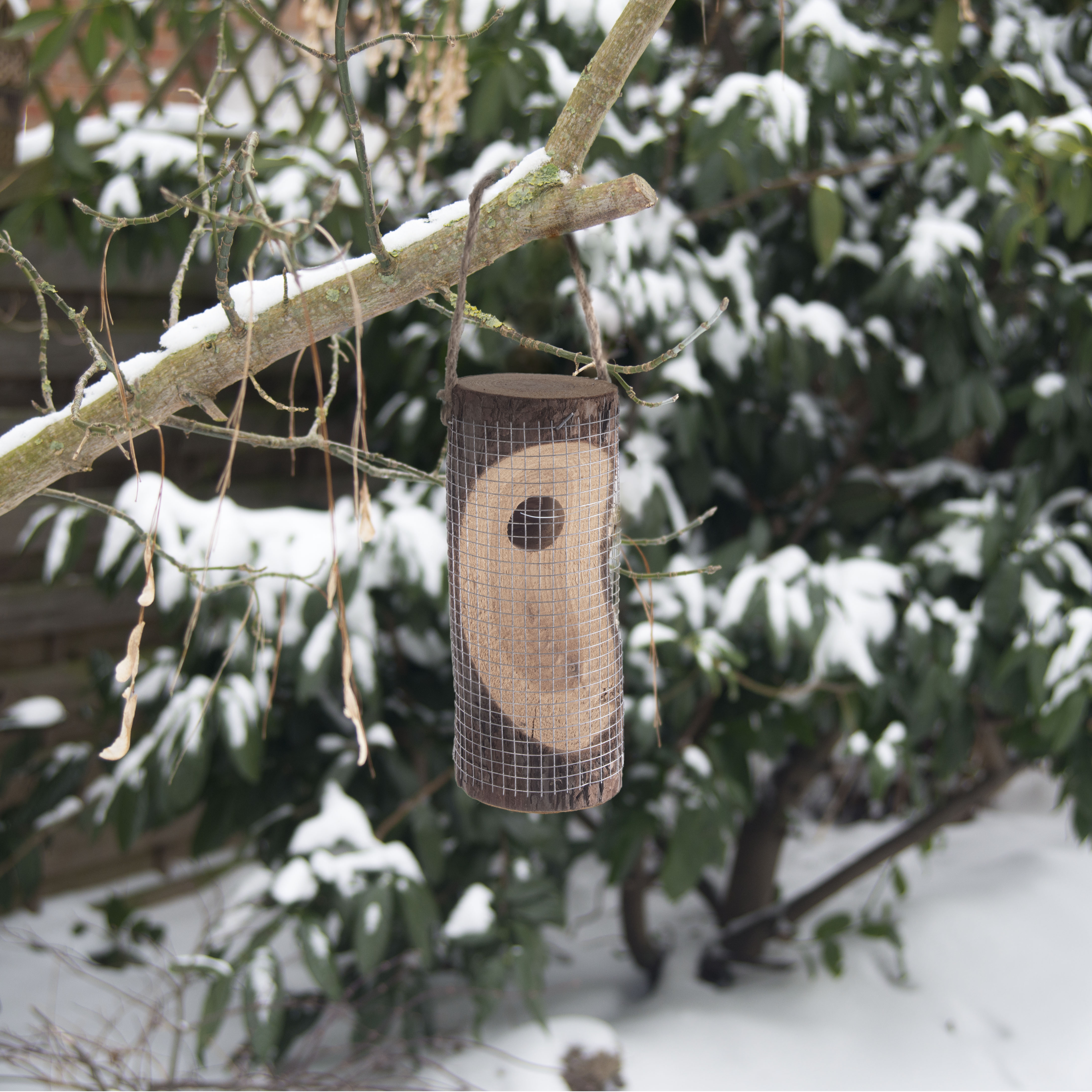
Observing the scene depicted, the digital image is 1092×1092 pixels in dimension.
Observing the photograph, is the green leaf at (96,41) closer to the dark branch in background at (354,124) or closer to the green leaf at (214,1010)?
the dark branch in background at (354,124)

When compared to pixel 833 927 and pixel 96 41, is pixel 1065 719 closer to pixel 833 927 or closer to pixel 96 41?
pixel 833 927

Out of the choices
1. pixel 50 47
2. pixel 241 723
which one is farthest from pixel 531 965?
pixel 50 47

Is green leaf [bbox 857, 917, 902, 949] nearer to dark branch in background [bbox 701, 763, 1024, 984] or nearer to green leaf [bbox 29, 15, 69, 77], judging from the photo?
dark branch in background [bbox 701, 763, 1024, 984]

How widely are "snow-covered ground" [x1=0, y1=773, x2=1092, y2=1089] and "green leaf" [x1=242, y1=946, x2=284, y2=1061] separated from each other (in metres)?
0.47

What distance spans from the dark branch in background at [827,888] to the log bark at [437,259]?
1.89 m

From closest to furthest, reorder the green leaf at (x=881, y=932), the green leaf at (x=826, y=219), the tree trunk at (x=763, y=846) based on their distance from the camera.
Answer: the green leaf at (x=826, y=219), the green leaf at (x=881, y=932), the tree trunk at (x=763, y=846)

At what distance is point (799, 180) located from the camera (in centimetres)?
171

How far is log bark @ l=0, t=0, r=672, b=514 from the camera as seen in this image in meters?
0.75

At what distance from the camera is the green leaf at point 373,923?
59.4 inches

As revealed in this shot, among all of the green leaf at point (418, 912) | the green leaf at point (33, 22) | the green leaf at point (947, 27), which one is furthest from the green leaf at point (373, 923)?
the green leaf at point (947, 27)

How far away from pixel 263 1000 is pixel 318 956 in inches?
4.2

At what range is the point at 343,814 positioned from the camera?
64.3 inches

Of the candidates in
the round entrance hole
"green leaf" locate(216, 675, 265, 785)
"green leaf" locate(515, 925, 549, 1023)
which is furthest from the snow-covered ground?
the round entrance hole

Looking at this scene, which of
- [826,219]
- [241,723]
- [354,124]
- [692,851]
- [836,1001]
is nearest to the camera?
[354,124]
